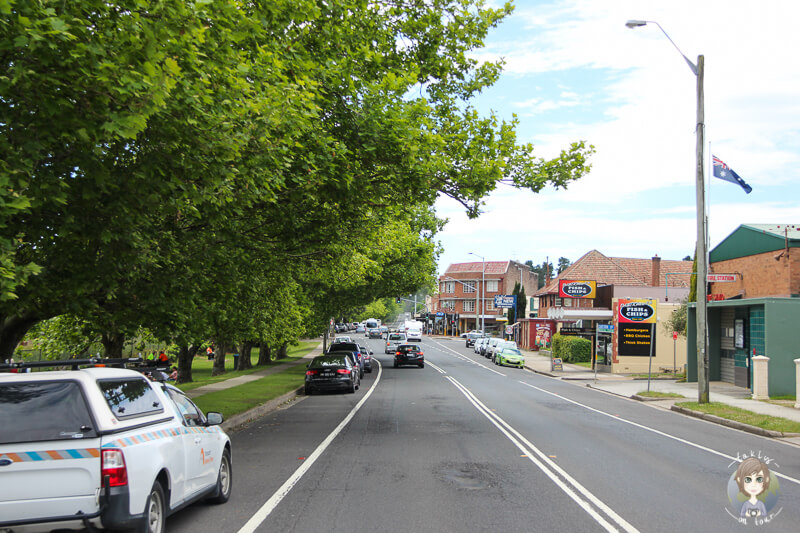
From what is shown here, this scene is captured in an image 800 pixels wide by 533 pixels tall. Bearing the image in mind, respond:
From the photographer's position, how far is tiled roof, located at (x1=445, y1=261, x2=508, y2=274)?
352 feet

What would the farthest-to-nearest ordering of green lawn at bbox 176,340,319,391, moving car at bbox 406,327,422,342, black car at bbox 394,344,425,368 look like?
moving car at bbox 406,327,422,342 → black car at bbox 394,344,425,368 → green lawn at bbox 176,340,319,391

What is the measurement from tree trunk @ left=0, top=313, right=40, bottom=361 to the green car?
3573 cm

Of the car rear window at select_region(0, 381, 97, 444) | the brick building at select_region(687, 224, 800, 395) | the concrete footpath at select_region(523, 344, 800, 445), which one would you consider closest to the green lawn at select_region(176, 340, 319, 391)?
the concrete footpath at select_region(523, 344, 800, 445)

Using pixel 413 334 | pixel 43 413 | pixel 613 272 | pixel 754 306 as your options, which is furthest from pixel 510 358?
pixel 43 413

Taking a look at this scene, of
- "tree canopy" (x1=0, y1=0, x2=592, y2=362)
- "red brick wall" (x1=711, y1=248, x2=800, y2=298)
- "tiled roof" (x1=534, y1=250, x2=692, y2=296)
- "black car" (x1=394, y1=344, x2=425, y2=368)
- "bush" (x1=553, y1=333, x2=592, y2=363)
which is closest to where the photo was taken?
"tree canopy" (x1=0, y1=0, x2=592, y2=362)

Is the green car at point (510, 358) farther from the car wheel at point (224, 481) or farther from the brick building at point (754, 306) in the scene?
the car wheel at point (224, 481)

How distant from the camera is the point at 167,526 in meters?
6.89

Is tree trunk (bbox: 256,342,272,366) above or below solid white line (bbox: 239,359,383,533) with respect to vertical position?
below

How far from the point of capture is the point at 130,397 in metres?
5.96

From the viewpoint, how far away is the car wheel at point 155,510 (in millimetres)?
5512

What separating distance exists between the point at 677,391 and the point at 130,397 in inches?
945

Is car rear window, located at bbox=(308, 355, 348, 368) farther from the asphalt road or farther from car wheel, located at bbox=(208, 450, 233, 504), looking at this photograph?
car wheel, located at bbox=(208, 450, 233, 504)

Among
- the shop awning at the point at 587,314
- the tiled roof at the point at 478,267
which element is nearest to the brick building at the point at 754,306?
the shop awning at the point at 587,314
